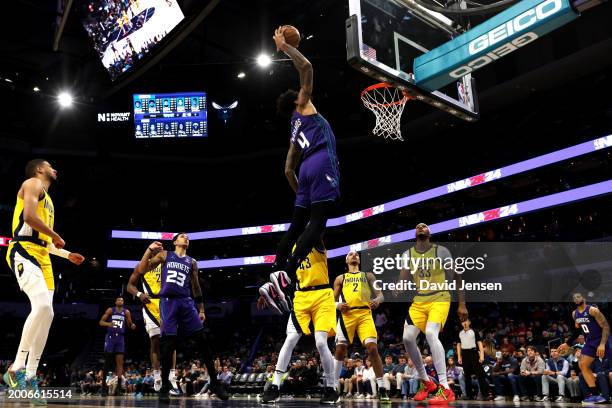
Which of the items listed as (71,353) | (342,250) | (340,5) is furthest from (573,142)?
(71,353)

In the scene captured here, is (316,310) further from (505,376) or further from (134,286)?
(505,376)

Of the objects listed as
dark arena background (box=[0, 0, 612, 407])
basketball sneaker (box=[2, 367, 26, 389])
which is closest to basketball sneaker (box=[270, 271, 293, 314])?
dark arena background (box=[0, 0, 612, 407])

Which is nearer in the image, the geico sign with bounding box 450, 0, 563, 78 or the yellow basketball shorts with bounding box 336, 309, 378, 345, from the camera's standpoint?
the geico sign with bounding box 450, 0, 563, 78

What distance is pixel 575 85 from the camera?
21.1 meters

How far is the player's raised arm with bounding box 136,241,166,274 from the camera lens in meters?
7.18

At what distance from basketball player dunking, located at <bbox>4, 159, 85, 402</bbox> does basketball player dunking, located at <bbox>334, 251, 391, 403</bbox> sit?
11.7 feet

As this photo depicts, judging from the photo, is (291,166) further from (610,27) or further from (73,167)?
(73,167)

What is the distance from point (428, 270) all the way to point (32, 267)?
174 inches

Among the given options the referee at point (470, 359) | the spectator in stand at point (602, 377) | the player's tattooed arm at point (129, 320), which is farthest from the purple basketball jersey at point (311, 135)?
the player's tattooed arm at point (129, 320)

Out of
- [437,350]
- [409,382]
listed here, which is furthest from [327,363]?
[409,382]

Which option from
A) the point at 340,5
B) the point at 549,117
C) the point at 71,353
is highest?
the point at 340,5

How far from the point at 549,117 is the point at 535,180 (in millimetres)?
2697

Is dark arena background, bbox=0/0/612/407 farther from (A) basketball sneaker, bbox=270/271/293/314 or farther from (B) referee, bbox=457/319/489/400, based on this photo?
(A) basketball sneaker, bbox=270/271/293/314

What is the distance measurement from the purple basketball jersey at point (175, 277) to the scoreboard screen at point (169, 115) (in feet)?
54.3
